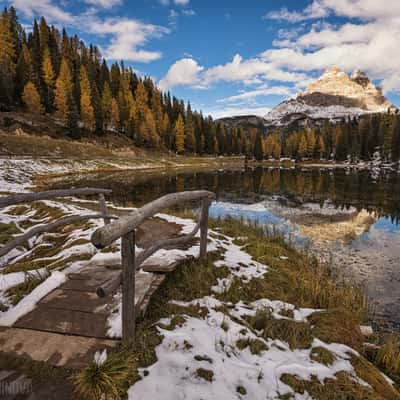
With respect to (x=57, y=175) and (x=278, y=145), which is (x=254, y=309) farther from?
(x=278, y=145)

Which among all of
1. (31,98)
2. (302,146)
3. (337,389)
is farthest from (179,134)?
(337,389)

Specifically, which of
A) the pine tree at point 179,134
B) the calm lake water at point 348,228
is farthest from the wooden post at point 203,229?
the pine tree at point 179,134

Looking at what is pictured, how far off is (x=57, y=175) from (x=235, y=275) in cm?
3030

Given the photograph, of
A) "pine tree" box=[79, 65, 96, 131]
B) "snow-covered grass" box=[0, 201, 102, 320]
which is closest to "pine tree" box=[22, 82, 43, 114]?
"pine tree" box=[79, 65, 96, 131]

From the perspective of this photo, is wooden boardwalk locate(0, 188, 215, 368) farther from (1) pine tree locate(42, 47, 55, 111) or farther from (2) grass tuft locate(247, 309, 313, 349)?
(1) pine tree locate(42, 47, 55, 111)

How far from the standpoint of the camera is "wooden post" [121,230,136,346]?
2830 millimetres

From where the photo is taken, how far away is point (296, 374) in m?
3.02

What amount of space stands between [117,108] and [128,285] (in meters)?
72.4

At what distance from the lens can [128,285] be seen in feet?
9.64

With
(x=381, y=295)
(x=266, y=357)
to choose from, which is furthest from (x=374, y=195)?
(x=266, y=357)

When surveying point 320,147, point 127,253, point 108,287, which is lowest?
point 108,287

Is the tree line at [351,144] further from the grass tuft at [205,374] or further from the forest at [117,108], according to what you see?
the grass tuft at [205,374]

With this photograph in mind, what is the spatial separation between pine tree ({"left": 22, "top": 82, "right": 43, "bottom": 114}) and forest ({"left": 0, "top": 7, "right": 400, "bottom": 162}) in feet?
0.60

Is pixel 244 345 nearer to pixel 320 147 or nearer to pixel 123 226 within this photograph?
pixel 123 226
